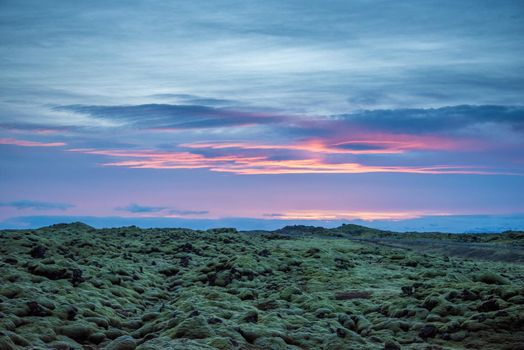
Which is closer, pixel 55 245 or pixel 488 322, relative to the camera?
pixel 488 322

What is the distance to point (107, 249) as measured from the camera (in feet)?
144

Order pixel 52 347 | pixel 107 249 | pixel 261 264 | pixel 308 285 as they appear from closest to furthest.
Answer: pixel 52 347 → pixel 308 285 → pixel 261 264 → pixel 107 249

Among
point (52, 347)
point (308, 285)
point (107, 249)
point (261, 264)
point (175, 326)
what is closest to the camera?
point (52, 347)

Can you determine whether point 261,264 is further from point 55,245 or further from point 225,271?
point 55,245

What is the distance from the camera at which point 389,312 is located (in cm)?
2384

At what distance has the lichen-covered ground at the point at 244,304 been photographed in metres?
18.1

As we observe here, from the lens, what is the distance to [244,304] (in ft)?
83.3

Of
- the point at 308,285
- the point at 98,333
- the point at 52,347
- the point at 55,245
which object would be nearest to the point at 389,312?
the point at 308,285

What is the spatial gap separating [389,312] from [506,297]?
16.3 ft

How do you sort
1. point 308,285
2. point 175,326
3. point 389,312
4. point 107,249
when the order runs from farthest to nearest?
point 107,249
point 308,285
point 389,312
point 175,326

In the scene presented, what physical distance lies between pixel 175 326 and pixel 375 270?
2355 centimetres

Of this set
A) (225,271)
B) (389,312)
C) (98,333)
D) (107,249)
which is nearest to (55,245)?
(107,249)

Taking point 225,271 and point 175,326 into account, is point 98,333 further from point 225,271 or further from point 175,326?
point 225,271

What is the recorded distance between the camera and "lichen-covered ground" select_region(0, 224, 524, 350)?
1811cm
